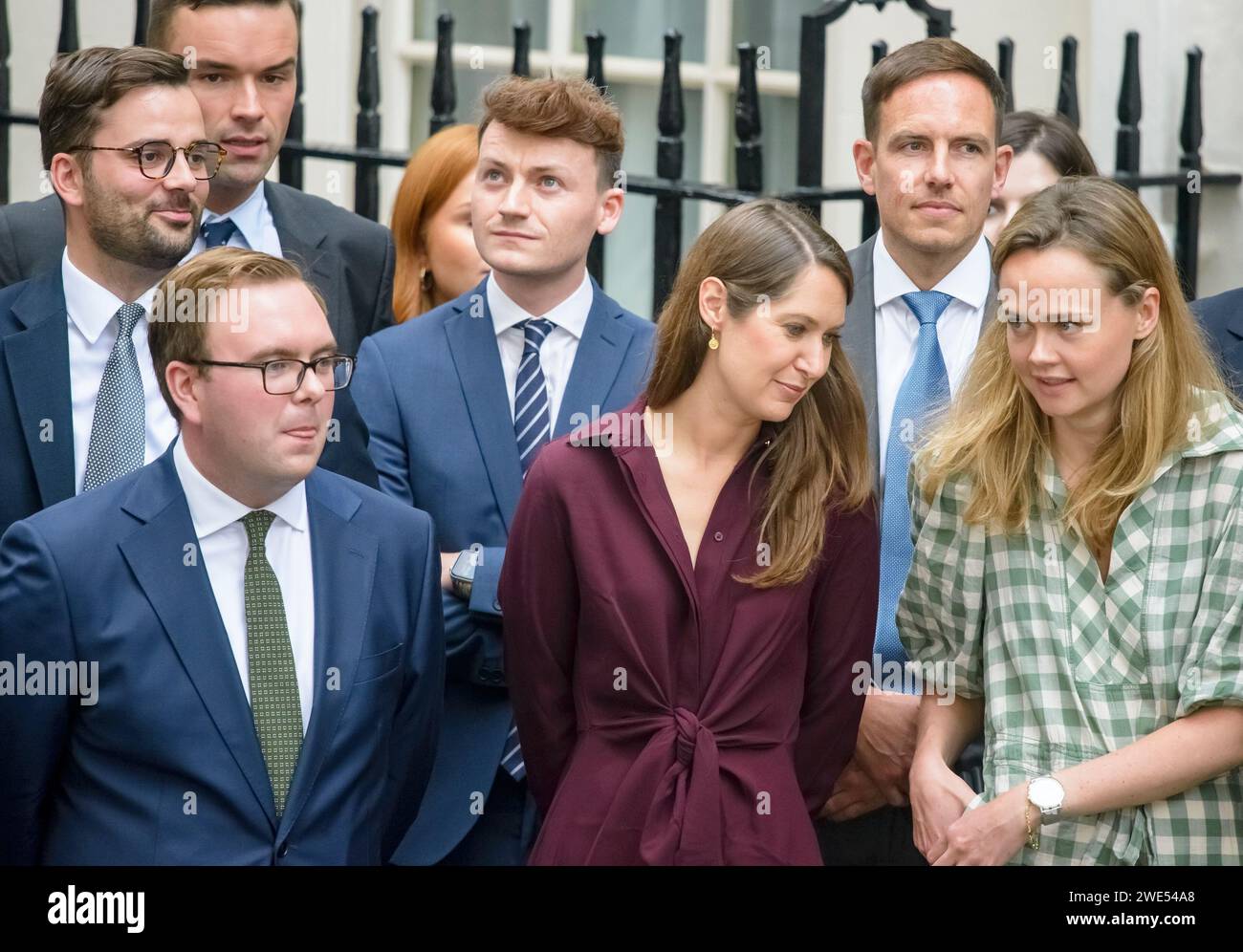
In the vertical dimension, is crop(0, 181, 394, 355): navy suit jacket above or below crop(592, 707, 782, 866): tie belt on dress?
above

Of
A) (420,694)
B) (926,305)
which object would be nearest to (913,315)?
(926,305)

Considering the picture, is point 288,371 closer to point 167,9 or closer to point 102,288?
point 102,288

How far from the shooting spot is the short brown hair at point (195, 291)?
3646 mm

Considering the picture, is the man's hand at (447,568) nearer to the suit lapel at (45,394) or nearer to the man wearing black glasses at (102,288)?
the man wearing black glasses at (102,288)

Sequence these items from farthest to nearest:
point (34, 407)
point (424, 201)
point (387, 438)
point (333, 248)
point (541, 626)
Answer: point (424, 201) → point (333, 248) → point (387, 438) → point (34, 407) → point (541, 626)

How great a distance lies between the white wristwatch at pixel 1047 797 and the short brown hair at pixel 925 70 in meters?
1.69

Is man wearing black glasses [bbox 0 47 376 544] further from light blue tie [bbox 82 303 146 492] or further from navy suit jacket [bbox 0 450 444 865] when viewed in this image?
navy suit jacket [bbox 0 450 444 865]

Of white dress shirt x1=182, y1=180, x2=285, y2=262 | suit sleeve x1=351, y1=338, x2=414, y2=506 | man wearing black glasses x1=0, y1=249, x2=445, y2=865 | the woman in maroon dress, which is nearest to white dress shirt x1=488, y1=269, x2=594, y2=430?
suit sleeve x1=351, y1=338, x2=414, y2=506

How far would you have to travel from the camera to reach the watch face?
3510 mm

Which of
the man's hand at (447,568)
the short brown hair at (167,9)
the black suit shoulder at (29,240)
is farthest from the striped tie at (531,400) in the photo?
the short brown hair at (167,9)

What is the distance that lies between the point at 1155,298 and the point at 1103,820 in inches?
40.0

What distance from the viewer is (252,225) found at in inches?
190

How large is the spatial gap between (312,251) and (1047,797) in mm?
2413

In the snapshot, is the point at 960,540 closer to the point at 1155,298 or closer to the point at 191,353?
the point at 1155,298
